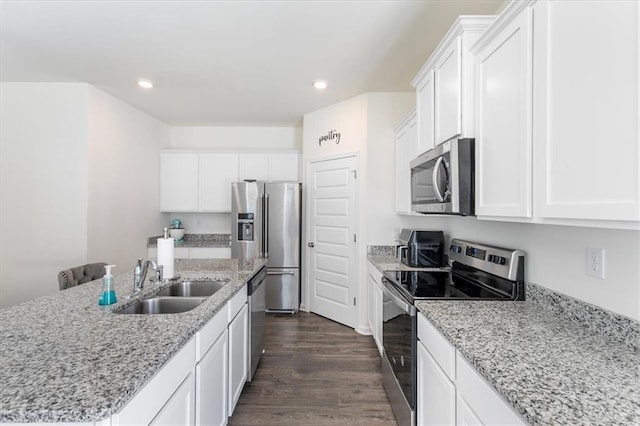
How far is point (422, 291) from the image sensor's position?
5.89 ft

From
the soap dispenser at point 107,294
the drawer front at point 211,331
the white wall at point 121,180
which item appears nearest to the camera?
the drawer front at point 211,331

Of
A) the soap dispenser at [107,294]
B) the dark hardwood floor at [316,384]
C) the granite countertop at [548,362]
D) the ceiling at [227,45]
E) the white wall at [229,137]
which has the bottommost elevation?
the dark hardwood floor at [316,384]

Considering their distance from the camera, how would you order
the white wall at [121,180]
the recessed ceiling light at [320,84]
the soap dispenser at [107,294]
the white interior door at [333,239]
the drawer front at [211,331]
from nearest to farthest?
the drawer front at [211,331]
the soap dispenser at [107,294]
the recessed ceiling light at [320,84]
the white wall at [121,180]
the white interior door at [333,239]

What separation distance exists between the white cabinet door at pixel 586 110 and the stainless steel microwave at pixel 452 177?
1.39 feet

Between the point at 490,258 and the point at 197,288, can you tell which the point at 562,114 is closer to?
the point at 490,258

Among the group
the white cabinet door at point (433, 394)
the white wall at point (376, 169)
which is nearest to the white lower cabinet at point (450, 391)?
the white cabinet door at point (433, 394)

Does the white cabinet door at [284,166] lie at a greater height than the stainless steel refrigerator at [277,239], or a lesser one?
greater

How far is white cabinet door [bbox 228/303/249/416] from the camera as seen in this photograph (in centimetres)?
185

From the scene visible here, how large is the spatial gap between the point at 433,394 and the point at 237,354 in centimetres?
119

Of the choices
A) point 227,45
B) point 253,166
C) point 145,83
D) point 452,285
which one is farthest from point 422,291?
point 253,166

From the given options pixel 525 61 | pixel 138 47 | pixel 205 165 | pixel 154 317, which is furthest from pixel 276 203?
pixel 525 61

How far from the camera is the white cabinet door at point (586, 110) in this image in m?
0.79

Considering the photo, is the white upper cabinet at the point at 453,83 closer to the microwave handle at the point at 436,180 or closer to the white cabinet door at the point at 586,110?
the microwave handle at the point at 436,180

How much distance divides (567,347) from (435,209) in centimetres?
90
